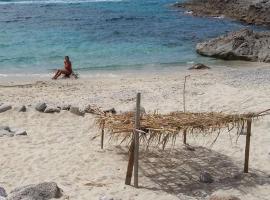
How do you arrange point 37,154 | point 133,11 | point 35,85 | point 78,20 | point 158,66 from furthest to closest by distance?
point 133,11
point 78,20
point 158,66
point 35,85
point 37,154

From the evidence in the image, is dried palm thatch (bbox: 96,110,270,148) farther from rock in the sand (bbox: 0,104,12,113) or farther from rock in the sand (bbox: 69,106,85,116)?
rock in the sand (bbox: 0,104,12,113)

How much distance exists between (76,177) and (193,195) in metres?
2.23

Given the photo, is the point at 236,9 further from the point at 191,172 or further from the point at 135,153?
the point at 135,153

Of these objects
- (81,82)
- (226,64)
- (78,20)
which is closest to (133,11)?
(78,20)

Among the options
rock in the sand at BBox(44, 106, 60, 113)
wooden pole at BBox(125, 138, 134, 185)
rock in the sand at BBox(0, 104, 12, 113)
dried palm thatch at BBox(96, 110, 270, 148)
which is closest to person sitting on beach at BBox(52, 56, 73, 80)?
rock in the sand at BBox(0, 104, 12, 113)

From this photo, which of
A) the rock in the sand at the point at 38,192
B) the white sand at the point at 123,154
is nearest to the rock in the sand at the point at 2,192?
the rock in the sand at the point at 38,192

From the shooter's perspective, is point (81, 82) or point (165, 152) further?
point (81, 82)

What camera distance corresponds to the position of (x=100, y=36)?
3031cm

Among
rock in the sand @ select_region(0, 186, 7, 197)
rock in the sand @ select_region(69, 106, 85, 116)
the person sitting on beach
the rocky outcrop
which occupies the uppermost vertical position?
the rocky outcrop

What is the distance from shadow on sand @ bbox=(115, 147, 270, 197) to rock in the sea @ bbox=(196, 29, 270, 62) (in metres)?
13.6

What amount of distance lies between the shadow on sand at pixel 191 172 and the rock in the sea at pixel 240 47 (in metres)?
13.6

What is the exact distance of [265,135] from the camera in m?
11.7

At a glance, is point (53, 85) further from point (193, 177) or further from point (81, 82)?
point (193, 177)

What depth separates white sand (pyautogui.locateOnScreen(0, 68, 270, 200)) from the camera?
8.95 meters
